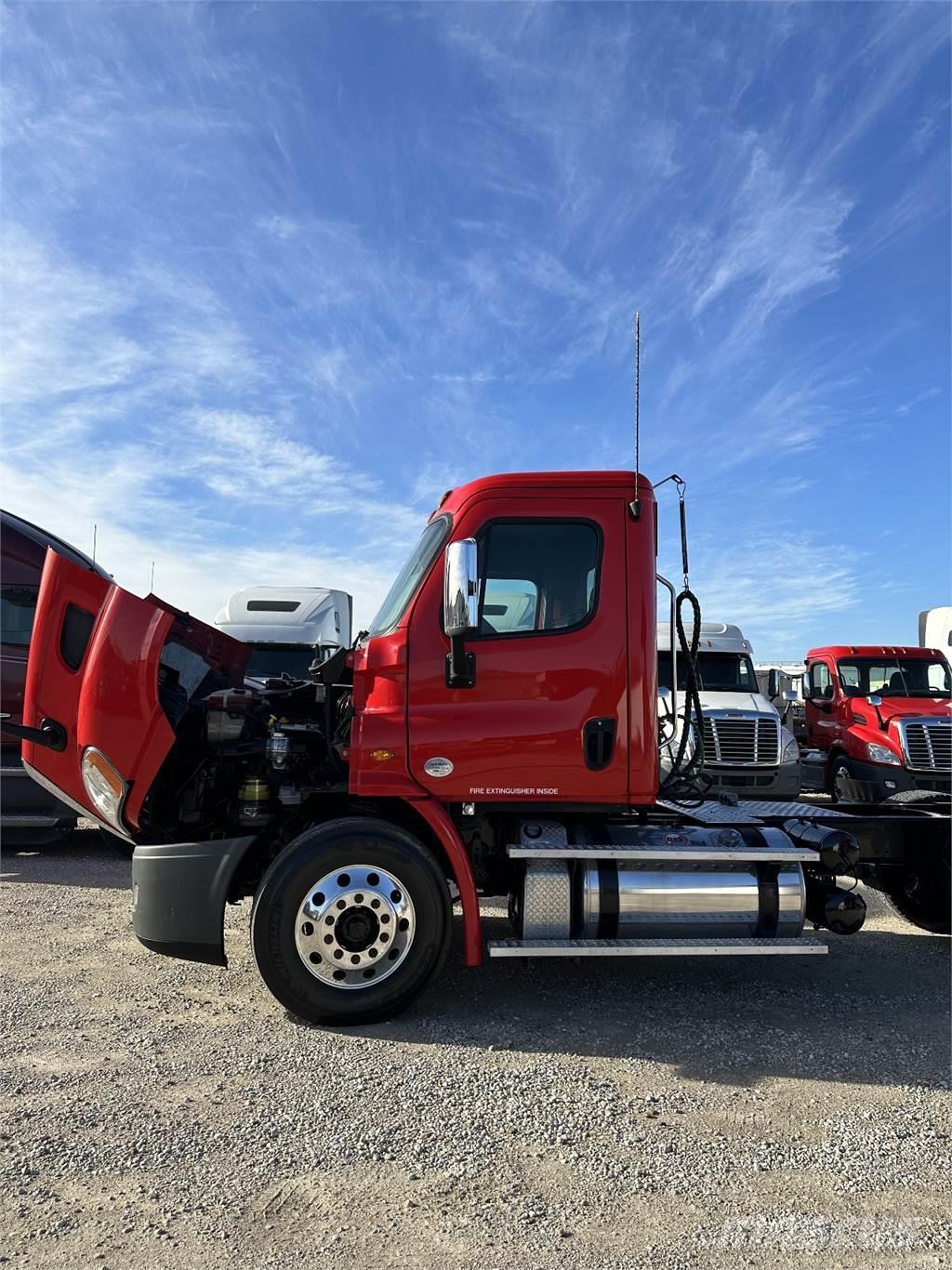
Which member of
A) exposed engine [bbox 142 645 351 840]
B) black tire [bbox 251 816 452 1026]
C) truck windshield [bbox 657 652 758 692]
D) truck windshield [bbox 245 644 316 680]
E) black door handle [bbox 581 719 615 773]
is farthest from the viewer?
truck windshield [bbox 657 652 758 692]

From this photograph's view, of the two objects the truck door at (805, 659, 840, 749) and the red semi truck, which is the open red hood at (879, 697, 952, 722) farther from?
the red semi truck

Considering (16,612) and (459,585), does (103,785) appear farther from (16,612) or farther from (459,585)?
(16,612)

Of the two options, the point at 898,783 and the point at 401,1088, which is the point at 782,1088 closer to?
the point at 401,1088

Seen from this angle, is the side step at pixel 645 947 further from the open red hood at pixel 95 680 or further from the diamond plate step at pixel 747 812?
the open red hood at pixel 95 680

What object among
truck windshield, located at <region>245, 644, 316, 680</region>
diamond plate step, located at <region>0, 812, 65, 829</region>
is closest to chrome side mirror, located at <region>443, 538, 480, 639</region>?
diamond plate step, located at <region>0, 812, 65, 829</region>

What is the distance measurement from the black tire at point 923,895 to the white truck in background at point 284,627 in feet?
21.3

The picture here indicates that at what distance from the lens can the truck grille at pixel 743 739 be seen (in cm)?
1076

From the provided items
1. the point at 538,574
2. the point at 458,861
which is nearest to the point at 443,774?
the point at 458,861

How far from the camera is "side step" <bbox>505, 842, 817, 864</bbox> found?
4.61 metres

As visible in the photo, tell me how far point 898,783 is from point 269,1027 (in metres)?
9.65

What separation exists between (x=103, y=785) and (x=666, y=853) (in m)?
2.99

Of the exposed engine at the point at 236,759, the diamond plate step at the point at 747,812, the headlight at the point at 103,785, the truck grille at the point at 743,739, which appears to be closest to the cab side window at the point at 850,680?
the truck grille at the point at 743,739

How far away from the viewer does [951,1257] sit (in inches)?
107

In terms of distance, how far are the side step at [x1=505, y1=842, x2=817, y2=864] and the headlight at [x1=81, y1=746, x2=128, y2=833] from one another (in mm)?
A: 2069
